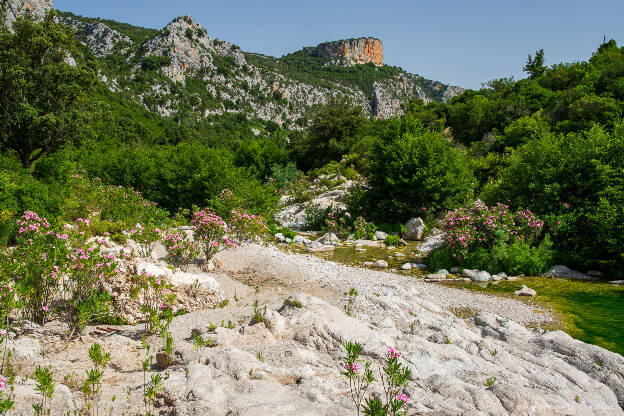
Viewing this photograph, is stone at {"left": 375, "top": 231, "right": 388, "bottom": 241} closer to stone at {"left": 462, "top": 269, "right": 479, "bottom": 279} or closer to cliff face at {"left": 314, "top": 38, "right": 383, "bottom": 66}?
stone at {"left": 462, "top": 269, "right": 479, "bottom": 279}

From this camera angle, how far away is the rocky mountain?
9456 centimetres

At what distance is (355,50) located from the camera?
191750 mm

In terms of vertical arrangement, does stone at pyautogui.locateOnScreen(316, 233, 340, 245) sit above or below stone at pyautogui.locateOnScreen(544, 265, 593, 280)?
below

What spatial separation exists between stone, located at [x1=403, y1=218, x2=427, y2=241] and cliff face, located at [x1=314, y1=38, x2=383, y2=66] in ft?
591

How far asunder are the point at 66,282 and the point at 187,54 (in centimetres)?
11630

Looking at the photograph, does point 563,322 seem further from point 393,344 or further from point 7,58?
point 7,58

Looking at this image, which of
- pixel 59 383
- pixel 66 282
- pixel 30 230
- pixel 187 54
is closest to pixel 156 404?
pixel 59 383

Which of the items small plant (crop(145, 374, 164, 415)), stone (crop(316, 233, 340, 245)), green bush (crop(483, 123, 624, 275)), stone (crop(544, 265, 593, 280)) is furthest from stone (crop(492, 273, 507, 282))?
small plant (crop(145, 374, 164, 415))

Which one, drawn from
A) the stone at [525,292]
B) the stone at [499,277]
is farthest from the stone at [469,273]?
the stone at [525,292]

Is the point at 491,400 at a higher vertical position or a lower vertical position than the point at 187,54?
lower

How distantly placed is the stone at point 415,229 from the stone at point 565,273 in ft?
23.9

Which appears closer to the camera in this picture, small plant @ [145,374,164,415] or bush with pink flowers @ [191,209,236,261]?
small plant @ [145,374,164,415]

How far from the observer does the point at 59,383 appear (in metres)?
Answer: 4.28

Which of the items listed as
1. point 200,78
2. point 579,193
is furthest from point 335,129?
point 200,78
